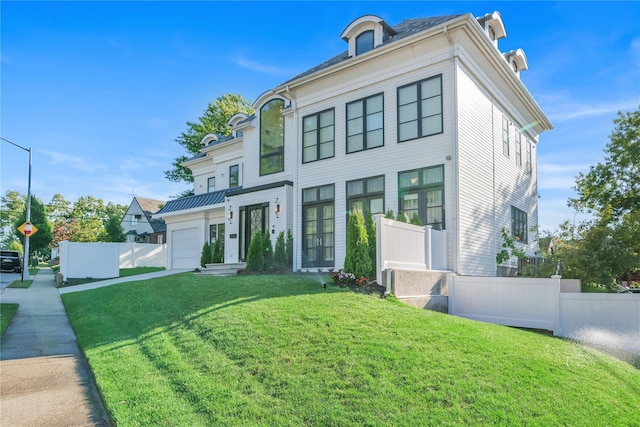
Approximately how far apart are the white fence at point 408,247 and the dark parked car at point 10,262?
24302 mm

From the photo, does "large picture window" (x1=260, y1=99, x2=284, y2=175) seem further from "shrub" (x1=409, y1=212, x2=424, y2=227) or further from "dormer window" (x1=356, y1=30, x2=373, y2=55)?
"shrub" (x1=409, y1=212, x2=424, y2=227)

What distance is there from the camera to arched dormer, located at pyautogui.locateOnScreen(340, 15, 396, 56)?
1350 cm

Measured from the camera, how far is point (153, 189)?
139 ft

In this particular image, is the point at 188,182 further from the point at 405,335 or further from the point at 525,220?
the point at 405,335

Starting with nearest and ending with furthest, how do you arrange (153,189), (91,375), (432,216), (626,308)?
(91,375)
(626,308)
(432,216)
(153,189)

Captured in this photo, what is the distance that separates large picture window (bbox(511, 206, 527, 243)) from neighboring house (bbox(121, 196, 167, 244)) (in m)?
30.8

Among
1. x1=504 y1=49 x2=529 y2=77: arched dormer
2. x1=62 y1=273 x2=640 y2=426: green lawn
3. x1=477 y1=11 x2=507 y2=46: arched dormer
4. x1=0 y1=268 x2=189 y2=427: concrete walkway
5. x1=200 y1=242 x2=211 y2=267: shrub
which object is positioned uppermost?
x1=477 y1=11 x2=507 y2=46: arched dormer

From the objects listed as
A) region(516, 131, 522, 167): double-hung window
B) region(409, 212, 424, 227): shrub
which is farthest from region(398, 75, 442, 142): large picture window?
region(516, 131, 522, 167): double-hung window

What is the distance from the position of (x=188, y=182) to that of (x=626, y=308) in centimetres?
3592

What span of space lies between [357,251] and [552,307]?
4.03 metres

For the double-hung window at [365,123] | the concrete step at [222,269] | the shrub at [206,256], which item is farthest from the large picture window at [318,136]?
the shrub at [206,256]

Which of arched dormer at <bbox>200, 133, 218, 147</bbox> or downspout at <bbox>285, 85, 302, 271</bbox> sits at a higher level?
arched dormer at <bbox>200, 133, 218, 147</bbox>

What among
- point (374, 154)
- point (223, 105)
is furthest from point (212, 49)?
point (223, 105)

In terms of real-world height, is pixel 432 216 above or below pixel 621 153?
below
